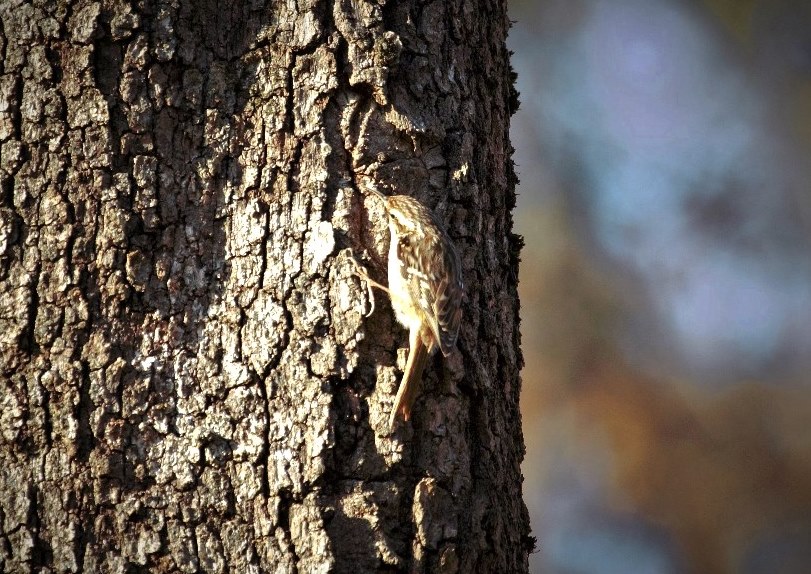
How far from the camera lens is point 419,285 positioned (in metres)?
3.04

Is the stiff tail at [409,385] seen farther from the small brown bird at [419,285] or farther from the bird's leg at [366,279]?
the bird's leg at [366,279]

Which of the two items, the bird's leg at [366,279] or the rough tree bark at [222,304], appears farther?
the bird's leg at [366,279]

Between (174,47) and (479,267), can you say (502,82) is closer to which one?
(479,267)

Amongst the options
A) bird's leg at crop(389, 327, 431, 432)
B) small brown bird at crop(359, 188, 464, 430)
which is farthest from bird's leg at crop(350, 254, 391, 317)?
bird's leg at crop(389, 327, 431, 432)

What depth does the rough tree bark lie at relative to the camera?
2.64 meters

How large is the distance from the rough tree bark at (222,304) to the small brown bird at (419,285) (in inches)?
2.5

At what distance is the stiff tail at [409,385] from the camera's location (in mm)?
2688

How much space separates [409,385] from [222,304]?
61cm

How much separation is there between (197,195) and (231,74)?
1.29 feet

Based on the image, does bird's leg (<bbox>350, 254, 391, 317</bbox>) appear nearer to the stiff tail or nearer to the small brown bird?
the small brown bird

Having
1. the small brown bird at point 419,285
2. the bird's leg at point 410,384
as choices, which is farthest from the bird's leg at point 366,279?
the bird's leg at point 410,384

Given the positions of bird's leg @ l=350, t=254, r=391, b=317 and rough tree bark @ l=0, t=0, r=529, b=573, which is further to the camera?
bird's leg @ l=350, t=254, r=391, b=317

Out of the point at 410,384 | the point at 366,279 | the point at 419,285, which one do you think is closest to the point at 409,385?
the point at 410,384

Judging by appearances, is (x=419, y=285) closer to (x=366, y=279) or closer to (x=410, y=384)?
(x=366, y=279)
